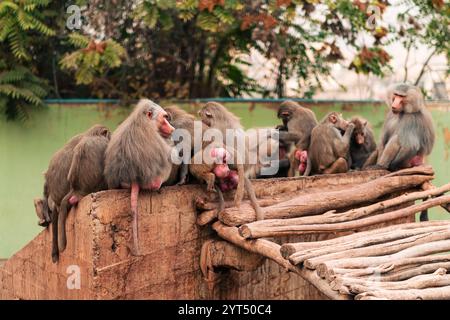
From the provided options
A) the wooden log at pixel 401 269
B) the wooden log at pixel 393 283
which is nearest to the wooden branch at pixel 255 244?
the wooden log at pixel 401 269

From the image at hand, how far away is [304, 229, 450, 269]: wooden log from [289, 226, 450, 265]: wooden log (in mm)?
22

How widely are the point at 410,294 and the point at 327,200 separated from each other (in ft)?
6.24

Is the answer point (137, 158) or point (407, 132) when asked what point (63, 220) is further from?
point (407, 132)

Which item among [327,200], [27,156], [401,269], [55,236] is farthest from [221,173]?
[27,156]

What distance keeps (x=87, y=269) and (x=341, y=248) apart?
67.2 inches

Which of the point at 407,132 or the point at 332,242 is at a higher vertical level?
the point at 407,132

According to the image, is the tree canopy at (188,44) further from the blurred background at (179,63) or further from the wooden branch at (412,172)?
the wooden branch at (412,172)

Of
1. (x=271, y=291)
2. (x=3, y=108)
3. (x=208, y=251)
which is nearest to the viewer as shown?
(x=208, y=251)

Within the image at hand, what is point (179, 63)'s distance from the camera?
32.1 ft

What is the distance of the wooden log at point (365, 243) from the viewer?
458 cm

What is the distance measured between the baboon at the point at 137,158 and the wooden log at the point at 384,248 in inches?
50.2
